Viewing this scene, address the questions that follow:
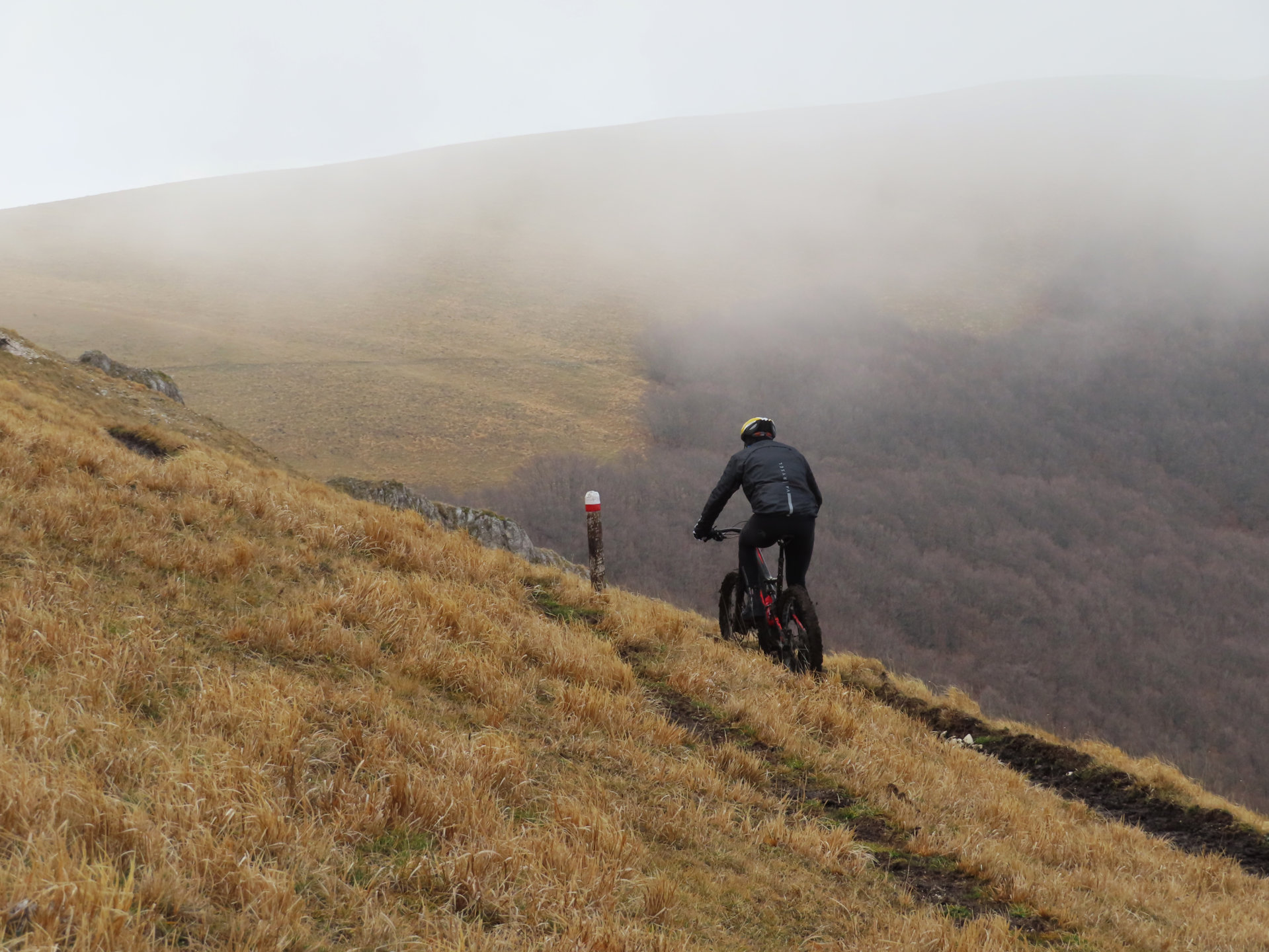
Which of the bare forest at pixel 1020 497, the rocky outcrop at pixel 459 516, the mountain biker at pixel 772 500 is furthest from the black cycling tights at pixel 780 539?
the bare forest at pixel 1020 497

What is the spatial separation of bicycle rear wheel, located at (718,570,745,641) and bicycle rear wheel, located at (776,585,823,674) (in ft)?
2.60

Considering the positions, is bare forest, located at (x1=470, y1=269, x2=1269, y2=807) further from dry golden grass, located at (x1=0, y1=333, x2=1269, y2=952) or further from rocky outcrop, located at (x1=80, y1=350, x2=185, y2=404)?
dry golden grass, located at (x1=0, y1=333, x2=1269, y2=952)

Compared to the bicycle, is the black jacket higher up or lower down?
higher up

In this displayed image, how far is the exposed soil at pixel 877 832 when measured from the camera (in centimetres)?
392

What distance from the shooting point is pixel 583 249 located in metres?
97.9

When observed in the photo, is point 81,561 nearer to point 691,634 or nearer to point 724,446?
point 691,634

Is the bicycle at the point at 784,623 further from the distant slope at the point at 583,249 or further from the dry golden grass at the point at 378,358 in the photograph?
the distant slope at the point at 583,249

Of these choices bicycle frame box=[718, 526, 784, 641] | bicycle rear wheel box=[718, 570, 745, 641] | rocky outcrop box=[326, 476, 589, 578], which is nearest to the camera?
bicycle frame box=[718, 526, 784, 641]

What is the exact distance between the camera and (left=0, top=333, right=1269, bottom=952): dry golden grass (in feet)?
8.02

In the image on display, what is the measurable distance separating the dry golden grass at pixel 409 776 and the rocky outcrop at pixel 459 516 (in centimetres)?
961

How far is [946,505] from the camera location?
64.0m

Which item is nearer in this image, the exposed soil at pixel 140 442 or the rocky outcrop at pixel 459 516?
the exposed soil at pixel 140 442

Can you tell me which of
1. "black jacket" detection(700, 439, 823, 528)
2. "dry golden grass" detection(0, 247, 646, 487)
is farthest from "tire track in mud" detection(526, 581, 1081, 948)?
"dry golden grass" detection(0, 247, 646, 487)

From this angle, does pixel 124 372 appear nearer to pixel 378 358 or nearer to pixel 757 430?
pixel 757 430
